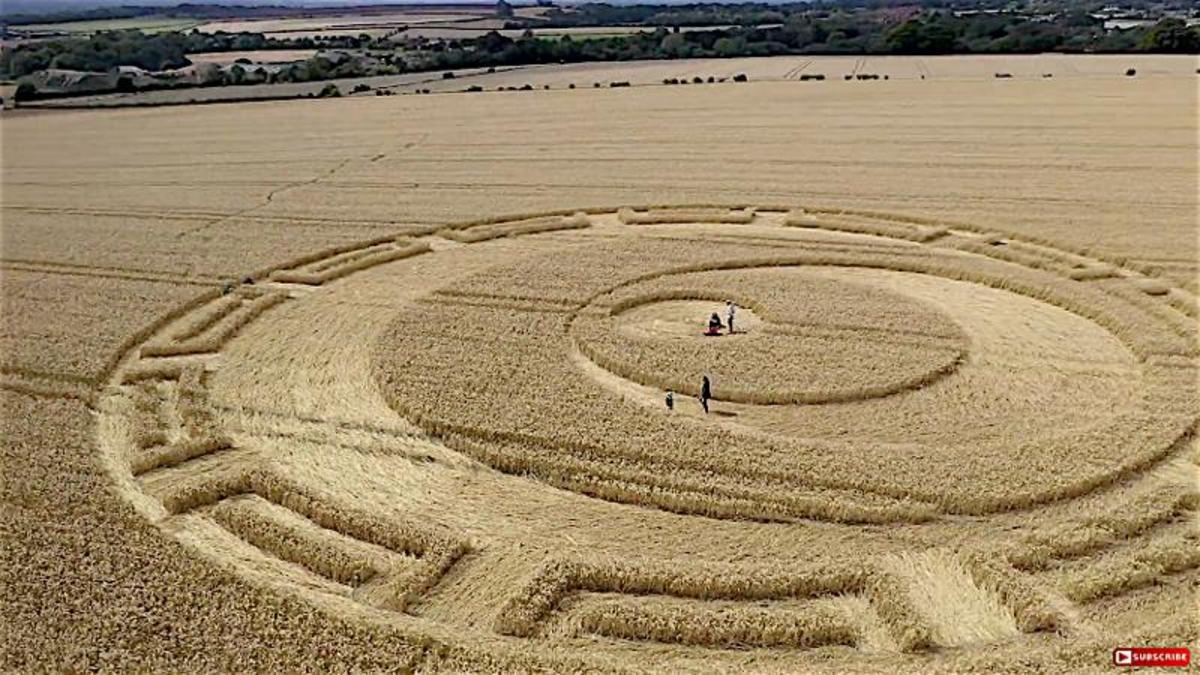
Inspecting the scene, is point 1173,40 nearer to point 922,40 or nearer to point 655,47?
point 922,40

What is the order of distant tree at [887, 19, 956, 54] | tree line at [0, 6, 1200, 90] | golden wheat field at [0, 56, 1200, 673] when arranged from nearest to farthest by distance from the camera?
golden wheat field at [0, 56, 1200, 673] < tree line at [0, 6, 1200, 90] < distant tree at [887, 19, 956, 54]

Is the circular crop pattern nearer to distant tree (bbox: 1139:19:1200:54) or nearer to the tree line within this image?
distant tree (bbox: 1139:19:1200:54)

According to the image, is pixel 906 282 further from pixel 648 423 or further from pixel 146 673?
pixel 146 673

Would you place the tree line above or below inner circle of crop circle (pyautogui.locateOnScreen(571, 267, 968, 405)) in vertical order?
above

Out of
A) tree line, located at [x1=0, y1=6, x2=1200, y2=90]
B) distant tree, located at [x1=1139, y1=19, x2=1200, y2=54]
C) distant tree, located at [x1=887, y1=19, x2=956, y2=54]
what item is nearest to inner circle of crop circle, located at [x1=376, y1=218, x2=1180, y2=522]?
tree line, located at [x1=0, y1=6, x2=1200, y2=90]

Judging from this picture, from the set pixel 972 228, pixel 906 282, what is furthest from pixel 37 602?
pixel 972 228
